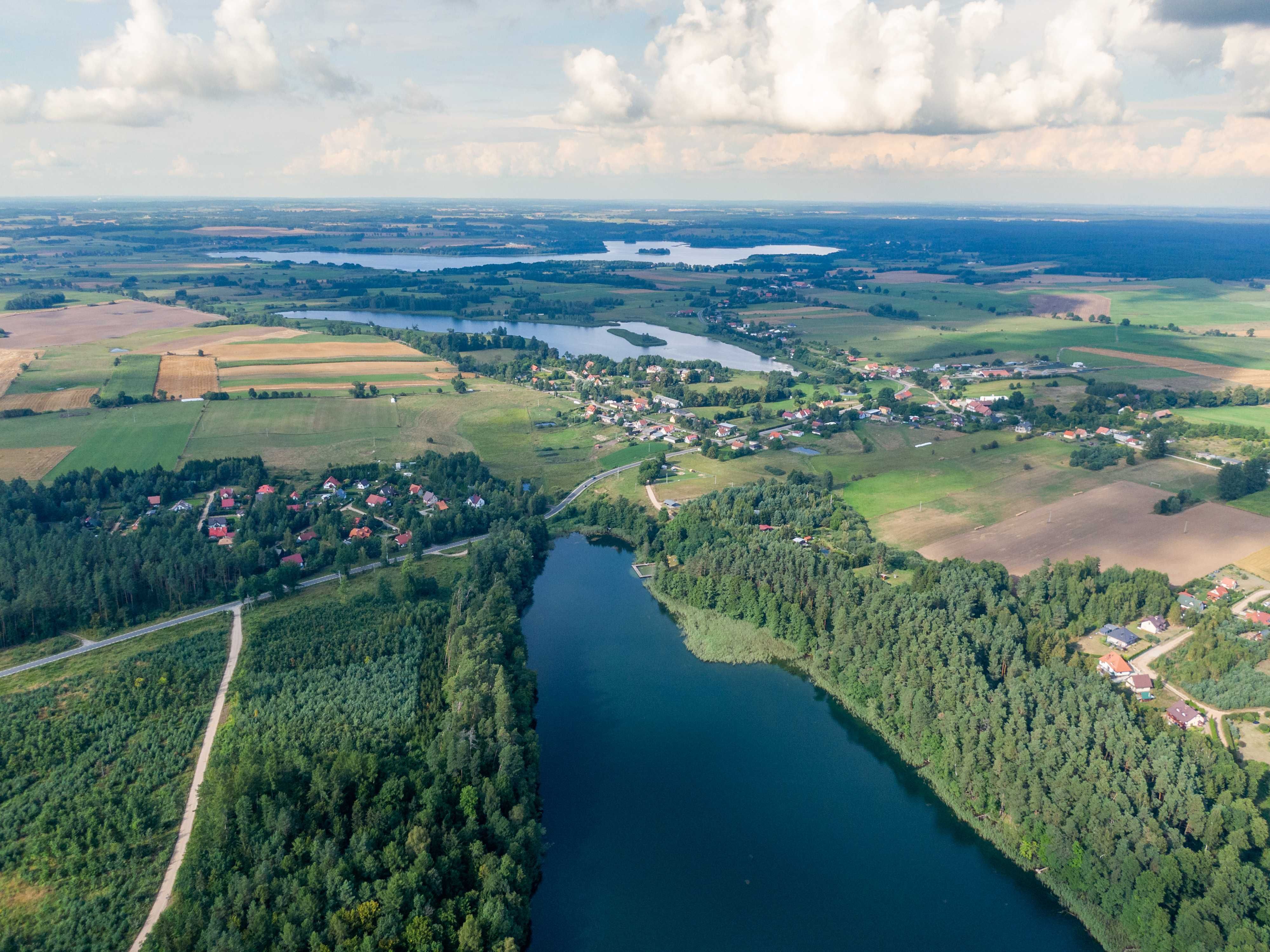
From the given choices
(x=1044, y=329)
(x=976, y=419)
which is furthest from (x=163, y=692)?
(x=1044, y=329)

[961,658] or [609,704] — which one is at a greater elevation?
[961,658]

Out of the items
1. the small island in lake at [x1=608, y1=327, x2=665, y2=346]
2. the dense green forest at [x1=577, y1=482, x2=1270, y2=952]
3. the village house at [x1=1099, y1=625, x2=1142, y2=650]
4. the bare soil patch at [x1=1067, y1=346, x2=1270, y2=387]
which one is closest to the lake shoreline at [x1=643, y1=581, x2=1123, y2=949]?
the dense green forest at [x1=577, y1=482, x2=1270, y2=952]

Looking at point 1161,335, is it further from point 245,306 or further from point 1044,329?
point 245,306

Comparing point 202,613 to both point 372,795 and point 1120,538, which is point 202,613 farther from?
point 1120,538

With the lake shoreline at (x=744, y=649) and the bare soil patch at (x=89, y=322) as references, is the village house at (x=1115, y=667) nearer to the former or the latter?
the lake shoreline at (x=744, y=649)

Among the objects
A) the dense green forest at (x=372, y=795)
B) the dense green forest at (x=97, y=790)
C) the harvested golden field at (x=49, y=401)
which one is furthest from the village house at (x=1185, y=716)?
the harvested golden field at (x=49, y=401)

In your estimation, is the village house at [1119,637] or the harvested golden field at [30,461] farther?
the harvested golden field at [30,461]
